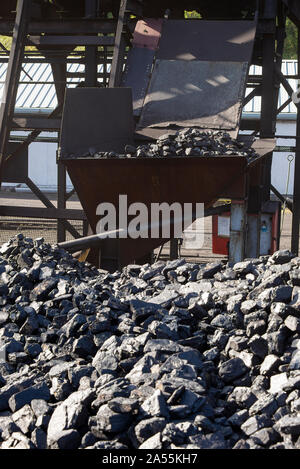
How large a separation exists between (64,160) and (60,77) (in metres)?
5.33

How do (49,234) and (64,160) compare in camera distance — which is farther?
(49,234)

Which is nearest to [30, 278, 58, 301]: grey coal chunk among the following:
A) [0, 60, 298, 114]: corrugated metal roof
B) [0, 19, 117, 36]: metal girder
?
[0, 19, 117, 36]: metal girder

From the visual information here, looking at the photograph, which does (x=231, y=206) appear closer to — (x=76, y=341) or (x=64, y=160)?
(x=64, y=160)

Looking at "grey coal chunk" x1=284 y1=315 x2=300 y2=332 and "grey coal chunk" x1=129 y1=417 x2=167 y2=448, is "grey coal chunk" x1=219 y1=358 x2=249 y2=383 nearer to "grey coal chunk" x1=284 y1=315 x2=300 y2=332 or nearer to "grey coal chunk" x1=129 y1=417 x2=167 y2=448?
"grey coal chunk" x1=284 y1=315 x2=300 y2=332

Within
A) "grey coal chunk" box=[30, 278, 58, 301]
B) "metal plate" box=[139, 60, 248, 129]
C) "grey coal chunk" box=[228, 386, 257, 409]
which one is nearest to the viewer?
"grey coal chunk" box=[228, 386, 257, 409]

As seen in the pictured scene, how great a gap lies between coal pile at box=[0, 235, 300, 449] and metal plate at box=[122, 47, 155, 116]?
271cm

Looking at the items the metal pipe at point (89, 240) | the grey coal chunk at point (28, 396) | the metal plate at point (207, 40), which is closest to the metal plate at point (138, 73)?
the metal plate at point (207, 40)

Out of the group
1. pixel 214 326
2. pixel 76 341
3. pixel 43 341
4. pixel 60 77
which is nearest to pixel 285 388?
pixel 214 326

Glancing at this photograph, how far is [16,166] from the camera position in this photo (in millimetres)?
8594

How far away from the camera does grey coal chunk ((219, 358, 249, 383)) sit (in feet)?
11.6

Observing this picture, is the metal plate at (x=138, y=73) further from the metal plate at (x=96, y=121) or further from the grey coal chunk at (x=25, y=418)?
the grey coal chunk at (x=25, y=418)

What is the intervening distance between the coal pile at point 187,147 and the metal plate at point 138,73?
3.15ft

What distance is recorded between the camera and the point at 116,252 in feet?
22.2

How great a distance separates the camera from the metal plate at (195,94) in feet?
22.5
